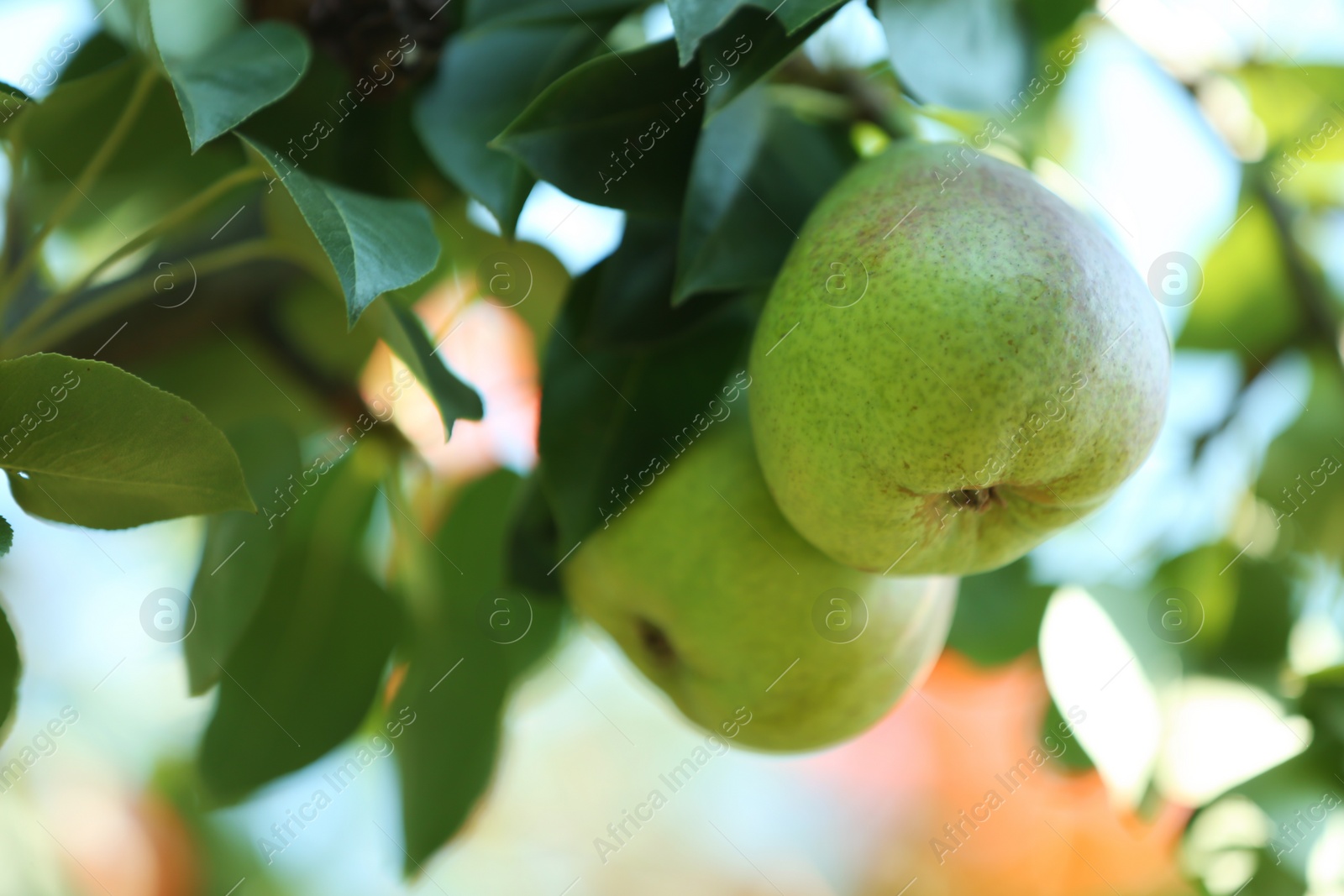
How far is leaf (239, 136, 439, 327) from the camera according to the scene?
0.39m

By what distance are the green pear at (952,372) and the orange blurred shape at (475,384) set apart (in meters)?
0.38

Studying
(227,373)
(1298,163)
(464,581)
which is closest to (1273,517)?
(1298,163)

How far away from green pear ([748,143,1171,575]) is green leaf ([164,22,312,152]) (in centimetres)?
26

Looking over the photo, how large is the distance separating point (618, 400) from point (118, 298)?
0.31 metres

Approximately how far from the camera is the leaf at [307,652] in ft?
2.24

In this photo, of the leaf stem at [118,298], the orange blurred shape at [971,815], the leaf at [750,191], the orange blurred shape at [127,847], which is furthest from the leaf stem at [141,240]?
the orange blurred shape at [971,815]

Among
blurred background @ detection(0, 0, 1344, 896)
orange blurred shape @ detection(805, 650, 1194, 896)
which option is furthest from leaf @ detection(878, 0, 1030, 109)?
orange blurred shape @ detection(805, 650, 1194, 896)

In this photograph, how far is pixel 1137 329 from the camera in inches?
17.0

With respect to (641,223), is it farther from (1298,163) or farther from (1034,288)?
(1298,163)

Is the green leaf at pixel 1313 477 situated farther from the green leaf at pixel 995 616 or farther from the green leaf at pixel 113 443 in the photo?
the green leaf at pixel 113 443

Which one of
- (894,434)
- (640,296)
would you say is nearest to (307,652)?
(640,296)

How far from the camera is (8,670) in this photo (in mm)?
475

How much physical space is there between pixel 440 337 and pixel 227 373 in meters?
0.18

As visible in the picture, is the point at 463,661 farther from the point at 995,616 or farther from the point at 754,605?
the point at 995,616
